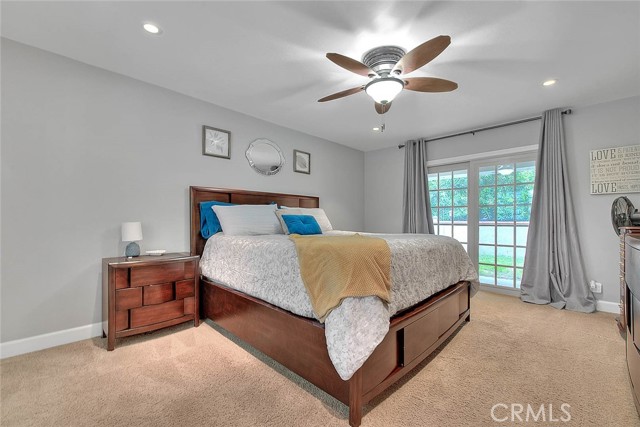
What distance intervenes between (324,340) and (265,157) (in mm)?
2813

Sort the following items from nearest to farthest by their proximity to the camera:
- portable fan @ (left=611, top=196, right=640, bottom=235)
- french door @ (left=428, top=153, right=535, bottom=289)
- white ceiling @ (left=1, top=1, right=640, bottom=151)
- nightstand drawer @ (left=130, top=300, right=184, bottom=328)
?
1. white ceiling @ (left=1, top=1, right=640, bottom=151)
2. nightstand drawer @ (left=130, top=300, right=184, bottom=328)
3. portable fan @ (left=611, top=196, right=640, bottom=235)
4. french door @ (left=428, top=153, right=535, bottom=289)

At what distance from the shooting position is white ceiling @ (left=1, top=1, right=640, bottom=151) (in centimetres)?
177

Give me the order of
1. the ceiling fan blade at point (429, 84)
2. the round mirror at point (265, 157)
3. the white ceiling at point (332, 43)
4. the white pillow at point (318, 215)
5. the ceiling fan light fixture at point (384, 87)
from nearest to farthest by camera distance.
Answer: the white ceiling at point (332, 43)
the ceiling fan light fixture at point (384, 87)
the ceiling fan blade at point (429, 84)
the white pillow at point (318, 215)
the round mirror at point (265, 157)

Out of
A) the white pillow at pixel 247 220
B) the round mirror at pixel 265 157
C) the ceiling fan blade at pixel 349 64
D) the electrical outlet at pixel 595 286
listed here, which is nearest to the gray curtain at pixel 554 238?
the electrical outlet at pixel 595 286

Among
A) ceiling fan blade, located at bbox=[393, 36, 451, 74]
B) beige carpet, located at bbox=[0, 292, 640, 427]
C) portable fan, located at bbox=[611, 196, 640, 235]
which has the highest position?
ceiling fan blade, located at bbox=[393, 36, 451, 74]

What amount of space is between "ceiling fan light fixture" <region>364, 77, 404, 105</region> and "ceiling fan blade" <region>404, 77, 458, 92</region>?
160mm

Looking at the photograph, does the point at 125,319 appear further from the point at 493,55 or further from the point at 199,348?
the point at 493,55

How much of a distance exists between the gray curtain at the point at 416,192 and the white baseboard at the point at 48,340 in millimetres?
4244

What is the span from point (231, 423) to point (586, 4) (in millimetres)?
3251

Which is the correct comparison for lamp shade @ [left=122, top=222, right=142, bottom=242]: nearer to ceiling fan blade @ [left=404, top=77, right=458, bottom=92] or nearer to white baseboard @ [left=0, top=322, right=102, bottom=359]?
white baseboard @ [left=0, top=322, right=102, bottom=359]

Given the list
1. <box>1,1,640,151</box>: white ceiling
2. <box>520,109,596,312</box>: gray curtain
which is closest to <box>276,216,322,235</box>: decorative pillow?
<box>1,1,640,151</box>: white ceiling

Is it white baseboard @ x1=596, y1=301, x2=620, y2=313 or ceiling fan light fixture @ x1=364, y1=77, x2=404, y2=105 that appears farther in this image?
white baseboard @ x1=596, y1=301, x2=620, y2=313

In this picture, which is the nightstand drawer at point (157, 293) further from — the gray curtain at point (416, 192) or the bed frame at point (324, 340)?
the gray curtain at point (416, 192)

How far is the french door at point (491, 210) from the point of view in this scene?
3.76m
